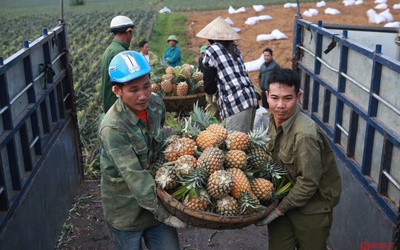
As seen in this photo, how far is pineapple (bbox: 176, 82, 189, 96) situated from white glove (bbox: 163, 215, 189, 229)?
4349 mm

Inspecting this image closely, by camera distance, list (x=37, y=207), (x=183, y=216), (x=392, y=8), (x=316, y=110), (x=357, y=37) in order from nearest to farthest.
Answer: (x=183, y=216), (x=37, y=207), (x=316, y=110), (x=357, y=37), (x=392, y=8)

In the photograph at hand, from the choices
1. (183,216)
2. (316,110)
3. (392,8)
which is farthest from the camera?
(392,8)

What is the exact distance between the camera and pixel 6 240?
13.5 feet

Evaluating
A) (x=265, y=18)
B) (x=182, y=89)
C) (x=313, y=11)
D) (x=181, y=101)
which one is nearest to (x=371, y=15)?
(x=313, y=11)

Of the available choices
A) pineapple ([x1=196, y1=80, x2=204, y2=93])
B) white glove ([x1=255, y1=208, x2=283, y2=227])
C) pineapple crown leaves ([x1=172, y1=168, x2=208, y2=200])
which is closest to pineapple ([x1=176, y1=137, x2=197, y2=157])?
pineapple crown leaves ([x1=172, y1=168, x2=208, y2=200])

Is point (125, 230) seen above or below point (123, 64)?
below

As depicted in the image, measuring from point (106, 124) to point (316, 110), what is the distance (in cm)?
342

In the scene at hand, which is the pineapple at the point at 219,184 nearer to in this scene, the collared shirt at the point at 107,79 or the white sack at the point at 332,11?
the collared shirt at the point at 107,79

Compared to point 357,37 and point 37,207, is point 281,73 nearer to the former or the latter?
point 37,207

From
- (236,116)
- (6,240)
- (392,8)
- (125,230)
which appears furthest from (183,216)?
(392,8)

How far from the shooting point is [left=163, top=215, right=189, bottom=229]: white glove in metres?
3.81

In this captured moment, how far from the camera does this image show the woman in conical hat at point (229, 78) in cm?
669

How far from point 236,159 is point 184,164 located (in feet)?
1.35

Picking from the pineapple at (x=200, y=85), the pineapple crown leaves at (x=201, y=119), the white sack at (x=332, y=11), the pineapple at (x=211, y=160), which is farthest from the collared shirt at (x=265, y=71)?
the white sack at (x=332, y=11)
